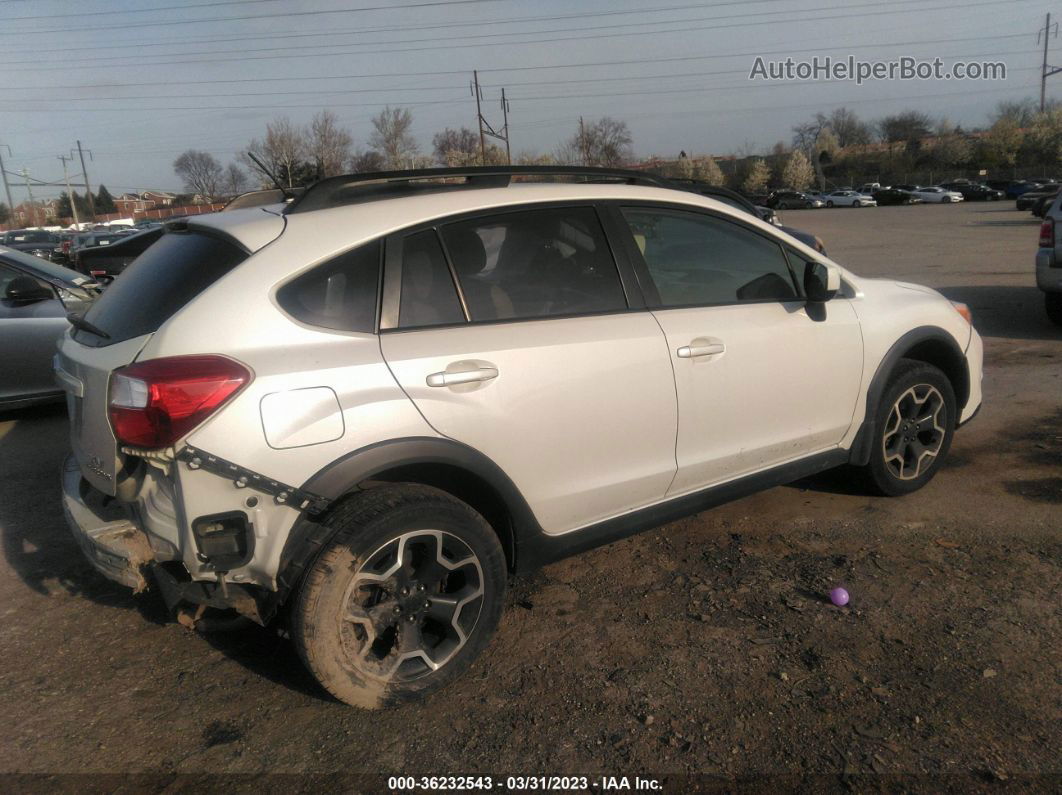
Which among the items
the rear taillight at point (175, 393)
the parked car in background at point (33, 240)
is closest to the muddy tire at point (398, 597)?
the rear taillight at point (175, 393)

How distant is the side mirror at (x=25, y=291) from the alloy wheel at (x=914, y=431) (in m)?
6.33

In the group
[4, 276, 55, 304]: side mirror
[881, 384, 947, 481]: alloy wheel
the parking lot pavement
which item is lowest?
the parking lot pavement

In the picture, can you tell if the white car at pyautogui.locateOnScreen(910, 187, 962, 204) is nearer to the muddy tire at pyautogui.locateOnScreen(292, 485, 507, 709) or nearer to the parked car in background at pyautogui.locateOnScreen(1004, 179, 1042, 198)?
the parked car in background at pyautogui.locateOnScreen(1004, 179, 1042, 198)

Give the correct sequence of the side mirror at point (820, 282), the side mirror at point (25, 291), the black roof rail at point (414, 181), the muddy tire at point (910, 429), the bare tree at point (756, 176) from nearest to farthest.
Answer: the black roof rail at point (414, 181) < the side mirror at point (820, 282) < the muddy tire at point (910, 429) < the side mirror at point (25, 291) < the bare tree at point (756, 176)

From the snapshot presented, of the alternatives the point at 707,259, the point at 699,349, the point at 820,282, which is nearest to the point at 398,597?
the point at 699,349

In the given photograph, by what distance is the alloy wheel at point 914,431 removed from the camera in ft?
14.3

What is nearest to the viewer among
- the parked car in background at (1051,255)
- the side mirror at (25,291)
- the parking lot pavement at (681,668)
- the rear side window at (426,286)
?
the parking lot pavement at (681,668)

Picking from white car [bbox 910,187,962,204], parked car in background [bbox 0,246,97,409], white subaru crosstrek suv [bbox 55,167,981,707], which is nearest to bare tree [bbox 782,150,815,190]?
white car [bbox 910,187,962,204]

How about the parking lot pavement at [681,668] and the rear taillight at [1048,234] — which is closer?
the parking lot pavement at [681,668]

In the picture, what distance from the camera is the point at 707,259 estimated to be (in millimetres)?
3961

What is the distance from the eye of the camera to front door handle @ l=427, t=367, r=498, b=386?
2.82m

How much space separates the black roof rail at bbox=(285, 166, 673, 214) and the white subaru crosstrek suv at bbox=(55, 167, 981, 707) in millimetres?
12

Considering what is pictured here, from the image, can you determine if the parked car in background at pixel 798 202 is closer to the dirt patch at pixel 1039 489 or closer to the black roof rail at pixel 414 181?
the dirt patch at pixel 1039 489

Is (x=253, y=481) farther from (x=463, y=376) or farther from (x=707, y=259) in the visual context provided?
(x=707, y=259)
